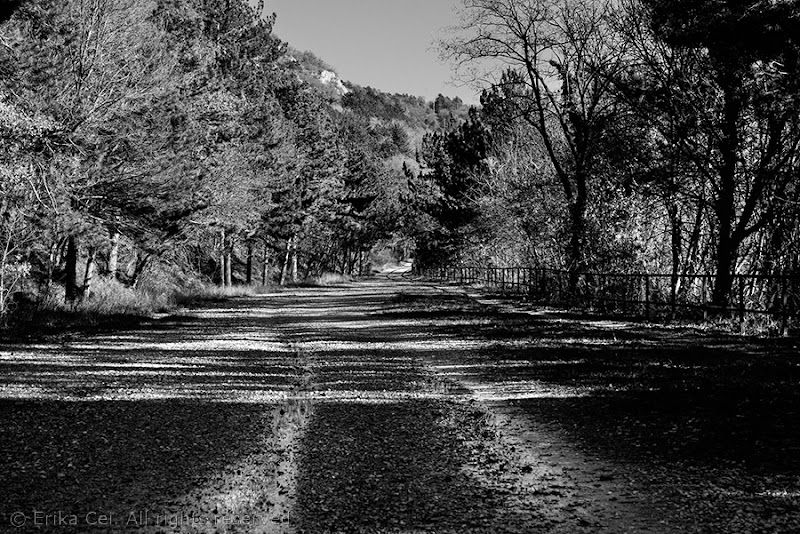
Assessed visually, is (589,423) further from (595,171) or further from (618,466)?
(595,171)

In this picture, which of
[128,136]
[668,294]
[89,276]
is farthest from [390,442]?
[89,276]

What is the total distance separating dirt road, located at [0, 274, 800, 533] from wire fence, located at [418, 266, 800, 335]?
251 centimetres

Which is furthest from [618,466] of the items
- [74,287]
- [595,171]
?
[74,287]

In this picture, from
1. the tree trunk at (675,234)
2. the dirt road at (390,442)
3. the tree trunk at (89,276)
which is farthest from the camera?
the tree trunk at (89,276)

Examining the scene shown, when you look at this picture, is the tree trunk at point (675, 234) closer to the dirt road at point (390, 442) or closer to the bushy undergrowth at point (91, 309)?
the dirt road at point (390, 442)

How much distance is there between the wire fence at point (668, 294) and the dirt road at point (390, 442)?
2.51 m

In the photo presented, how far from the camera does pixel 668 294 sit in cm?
1844

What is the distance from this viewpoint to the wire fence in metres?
13.1

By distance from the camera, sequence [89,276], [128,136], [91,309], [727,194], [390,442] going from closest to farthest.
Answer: [390,442] < [727,194] < [91,309] < [128,136] < [89,276]

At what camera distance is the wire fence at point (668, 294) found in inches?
516

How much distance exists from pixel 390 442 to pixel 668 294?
48.2 ft

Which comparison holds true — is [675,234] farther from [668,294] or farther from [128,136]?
[128,136]

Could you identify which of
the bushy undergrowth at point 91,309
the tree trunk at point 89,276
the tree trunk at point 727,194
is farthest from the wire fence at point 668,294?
the tree trunk at point 89,276

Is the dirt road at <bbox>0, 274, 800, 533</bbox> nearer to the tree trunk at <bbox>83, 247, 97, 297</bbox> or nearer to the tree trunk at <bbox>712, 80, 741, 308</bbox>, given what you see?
the tree trunk at <bbox>712, 80, 741, 308</bbox>
